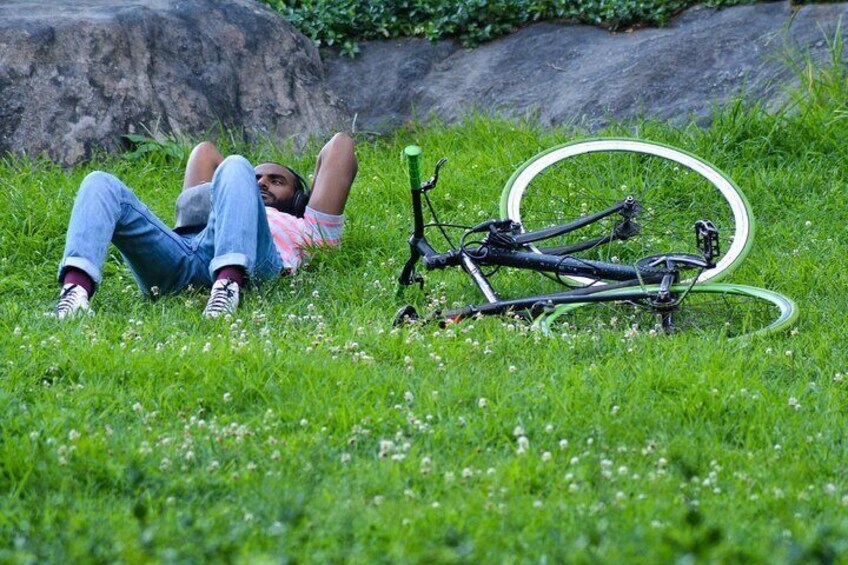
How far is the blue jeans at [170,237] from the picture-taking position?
584cm

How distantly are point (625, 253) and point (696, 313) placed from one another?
1031 millimetres

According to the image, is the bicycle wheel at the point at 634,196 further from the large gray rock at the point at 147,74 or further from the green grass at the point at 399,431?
the large gray rock at the point at 147,74

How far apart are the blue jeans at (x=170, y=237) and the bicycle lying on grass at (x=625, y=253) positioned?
2.50 feet

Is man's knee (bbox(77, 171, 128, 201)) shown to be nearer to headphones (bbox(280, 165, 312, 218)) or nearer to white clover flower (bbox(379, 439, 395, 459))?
headphones (bbox(280, 165, 312, 218))

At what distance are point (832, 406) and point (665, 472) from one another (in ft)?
3.32

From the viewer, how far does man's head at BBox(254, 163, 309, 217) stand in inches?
274

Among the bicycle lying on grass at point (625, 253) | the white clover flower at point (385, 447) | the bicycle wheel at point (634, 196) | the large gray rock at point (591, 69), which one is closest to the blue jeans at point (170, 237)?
the bicycle lying on grass at point (625, 253)

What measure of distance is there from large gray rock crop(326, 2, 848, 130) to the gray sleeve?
3207 millimetres

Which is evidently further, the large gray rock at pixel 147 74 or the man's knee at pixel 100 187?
the large gray rock at pixel 147 74

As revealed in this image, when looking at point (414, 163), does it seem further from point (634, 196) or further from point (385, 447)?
point (634, 196)

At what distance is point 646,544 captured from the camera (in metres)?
2.86

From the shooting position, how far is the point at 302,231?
6820 mm

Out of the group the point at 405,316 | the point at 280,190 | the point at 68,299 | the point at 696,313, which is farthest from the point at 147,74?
the point at 696,313

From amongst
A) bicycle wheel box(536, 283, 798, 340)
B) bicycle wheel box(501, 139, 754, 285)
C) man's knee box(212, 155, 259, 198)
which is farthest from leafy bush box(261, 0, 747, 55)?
bicycle wheel box(536, 283, 798, 340)
